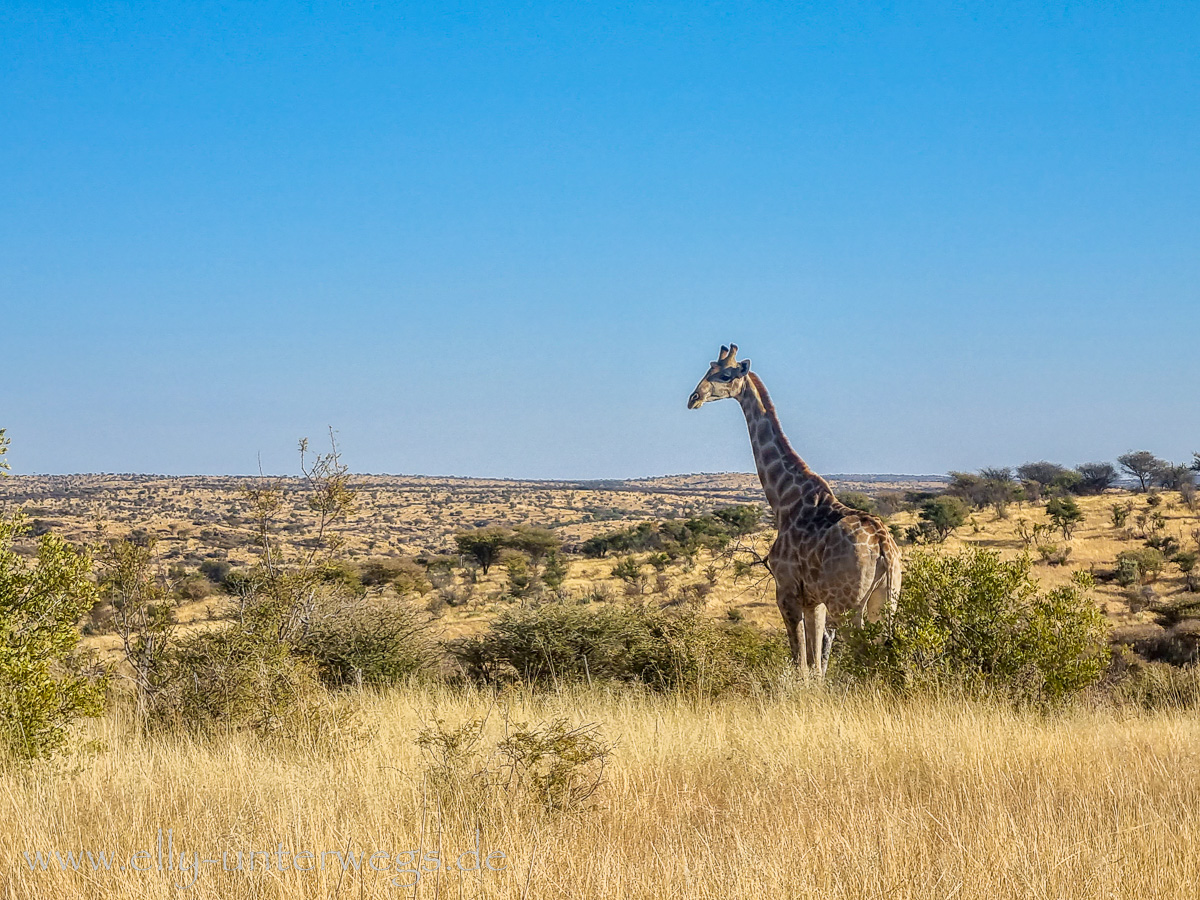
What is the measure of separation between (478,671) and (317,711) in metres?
5.41

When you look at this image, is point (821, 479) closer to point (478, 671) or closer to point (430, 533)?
point (478, 671)

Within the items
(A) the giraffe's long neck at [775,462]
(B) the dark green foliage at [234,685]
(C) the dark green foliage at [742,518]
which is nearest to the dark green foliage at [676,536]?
(C) the dark green foliage at [742,518]

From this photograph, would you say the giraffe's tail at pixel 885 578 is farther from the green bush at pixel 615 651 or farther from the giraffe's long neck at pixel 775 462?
the green bush at pixel 615 651

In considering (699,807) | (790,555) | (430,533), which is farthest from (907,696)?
(430,533)

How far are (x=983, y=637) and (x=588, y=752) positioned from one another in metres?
4.37

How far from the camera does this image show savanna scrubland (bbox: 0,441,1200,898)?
4.52 metres

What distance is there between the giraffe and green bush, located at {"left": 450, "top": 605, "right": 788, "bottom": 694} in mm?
1129

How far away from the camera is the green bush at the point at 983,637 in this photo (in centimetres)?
881

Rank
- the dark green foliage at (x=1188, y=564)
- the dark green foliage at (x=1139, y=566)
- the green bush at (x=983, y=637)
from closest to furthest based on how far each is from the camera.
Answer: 1. the green bush at (x=983, y=637)
2. the dark green foliage at (x=1188, y=564)
3. the dark green foliage at (x=1139, y=566)

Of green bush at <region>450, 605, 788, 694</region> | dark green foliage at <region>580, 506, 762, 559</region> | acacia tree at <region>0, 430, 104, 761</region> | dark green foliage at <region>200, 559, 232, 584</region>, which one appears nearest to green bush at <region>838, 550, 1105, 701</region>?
green bush at <region>450, 605, 788, 694</region>

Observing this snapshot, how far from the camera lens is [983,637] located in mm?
9156

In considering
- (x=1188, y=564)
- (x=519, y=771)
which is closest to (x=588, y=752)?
(x=519, y=771)

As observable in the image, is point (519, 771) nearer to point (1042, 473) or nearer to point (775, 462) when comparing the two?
point (775, 462)

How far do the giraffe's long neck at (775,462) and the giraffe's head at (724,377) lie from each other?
138 millimetres
